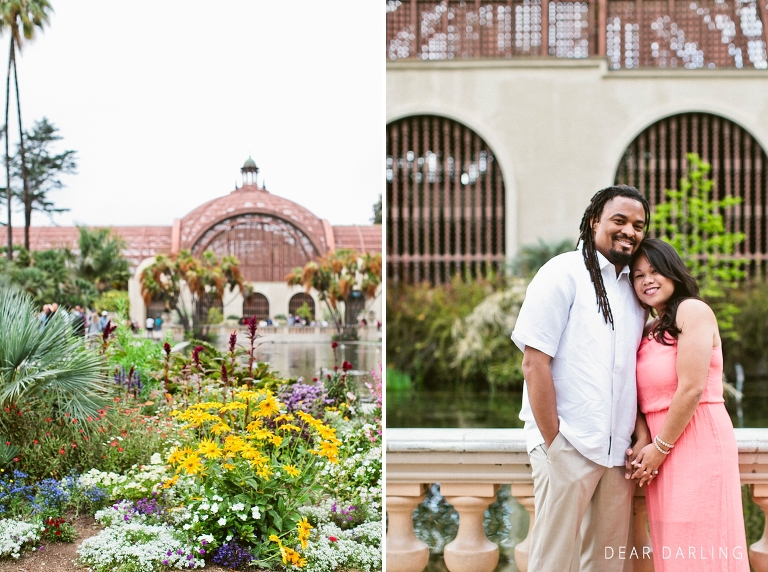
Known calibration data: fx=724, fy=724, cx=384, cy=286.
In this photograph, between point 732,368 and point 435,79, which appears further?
point 435,79

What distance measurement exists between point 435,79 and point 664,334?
12803mm

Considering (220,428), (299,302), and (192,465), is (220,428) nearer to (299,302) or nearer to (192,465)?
(192,465)

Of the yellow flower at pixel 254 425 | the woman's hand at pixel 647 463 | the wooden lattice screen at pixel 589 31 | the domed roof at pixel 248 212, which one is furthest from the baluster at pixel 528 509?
the wooden lattice screen at pixel 589 31

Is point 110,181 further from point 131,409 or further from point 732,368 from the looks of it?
point 732,368

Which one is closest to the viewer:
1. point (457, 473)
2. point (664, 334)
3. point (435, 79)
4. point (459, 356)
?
point (664, 334)

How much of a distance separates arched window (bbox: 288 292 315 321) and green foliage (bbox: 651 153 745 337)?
395 inches

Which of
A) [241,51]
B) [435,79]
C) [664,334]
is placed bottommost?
[664,334]

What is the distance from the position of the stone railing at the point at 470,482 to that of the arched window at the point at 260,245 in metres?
1.23

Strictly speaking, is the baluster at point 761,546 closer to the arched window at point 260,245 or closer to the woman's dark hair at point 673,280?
the woman's dark hair at point 673,280

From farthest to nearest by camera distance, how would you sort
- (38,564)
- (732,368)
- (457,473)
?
(732,368) < (38,564) < (457,473)

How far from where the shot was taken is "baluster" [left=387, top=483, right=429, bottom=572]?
2750 millimetres

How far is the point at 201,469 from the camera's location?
3.09m

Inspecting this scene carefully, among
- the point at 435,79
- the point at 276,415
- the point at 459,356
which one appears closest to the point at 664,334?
the point at 276,415

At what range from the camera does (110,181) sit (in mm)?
3604
